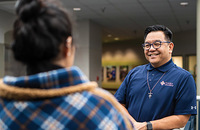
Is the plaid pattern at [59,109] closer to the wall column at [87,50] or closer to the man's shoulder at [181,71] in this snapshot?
the man's shoulder at [181,71]

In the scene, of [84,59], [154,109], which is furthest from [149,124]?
[84,59]

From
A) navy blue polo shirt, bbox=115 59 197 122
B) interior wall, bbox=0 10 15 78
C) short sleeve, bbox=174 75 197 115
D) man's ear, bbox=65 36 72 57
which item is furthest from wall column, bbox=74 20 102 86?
man's ear, bbox=65 36 72 57

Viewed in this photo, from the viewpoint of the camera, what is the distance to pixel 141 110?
143 centimetres

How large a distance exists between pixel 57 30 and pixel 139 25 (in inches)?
312

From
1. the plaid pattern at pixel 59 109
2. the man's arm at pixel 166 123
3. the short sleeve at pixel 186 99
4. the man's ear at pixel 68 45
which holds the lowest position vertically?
the man's arm at pixel 166 123

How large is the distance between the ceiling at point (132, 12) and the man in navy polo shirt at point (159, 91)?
3.85 meters

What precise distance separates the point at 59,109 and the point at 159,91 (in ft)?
3.12

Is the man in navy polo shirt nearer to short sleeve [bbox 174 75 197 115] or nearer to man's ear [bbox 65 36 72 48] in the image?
short sleeve [bbox 174 75 197 115]

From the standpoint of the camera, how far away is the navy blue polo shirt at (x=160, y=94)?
52.2 inches

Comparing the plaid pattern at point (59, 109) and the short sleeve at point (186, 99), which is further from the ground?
the plaid pattern at point (59, 109)

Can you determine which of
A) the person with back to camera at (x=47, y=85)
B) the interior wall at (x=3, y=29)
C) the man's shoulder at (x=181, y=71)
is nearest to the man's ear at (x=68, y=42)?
the person with back to camera at (x=47, y=85)

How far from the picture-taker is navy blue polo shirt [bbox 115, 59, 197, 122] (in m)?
1.33

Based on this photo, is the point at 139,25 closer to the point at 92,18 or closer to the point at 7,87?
the point at 92,18

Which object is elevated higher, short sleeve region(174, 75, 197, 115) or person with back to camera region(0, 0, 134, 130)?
person with back to camera region(0, 0, 134, 130)
